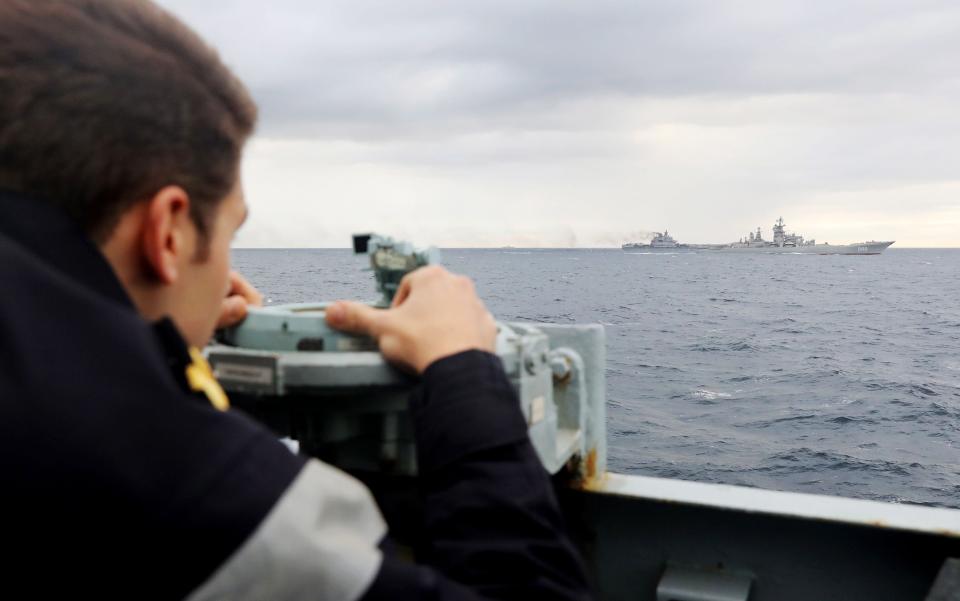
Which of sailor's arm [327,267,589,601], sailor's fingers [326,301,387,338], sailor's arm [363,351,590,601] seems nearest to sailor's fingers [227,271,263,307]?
sailor's fingers [326,301,387,338]

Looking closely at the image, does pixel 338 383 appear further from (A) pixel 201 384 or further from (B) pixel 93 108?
(B) pixel 93 108

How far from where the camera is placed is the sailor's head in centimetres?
86

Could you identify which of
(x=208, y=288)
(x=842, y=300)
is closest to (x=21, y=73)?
(x=208, y=288)

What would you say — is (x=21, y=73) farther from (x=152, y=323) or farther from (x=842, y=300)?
(x=842, y=300)

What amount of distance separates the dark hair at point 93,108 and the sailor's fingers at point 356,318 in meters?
0.62

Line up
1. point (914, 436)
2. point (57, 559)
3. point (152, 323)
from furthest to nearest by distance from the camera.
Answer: point (914, 436), point (152, 323), point (57, 559)

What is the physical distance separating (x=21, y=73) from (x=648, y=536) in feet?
8.06

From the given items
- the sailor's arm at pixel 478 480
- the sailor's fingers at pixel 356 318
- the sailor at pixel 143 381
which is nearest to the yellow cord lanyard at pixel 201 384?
the sailor at pixel 143 381

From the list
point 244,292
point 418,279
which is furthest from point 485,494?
point 244,292

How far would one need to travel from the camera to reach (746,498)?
2.67m

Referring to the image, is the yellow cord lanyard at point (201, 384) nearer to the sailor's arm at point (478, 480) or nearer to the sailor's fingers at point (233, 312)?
the sailor's arm at point (478, 480)

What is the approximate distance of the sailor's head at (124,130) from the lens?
0.86 m

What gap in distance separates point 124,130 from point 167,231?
0.12 m

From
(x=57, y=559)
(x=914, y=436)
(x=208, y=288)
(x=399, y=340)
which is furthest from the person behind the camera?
(x=914, y=436)
